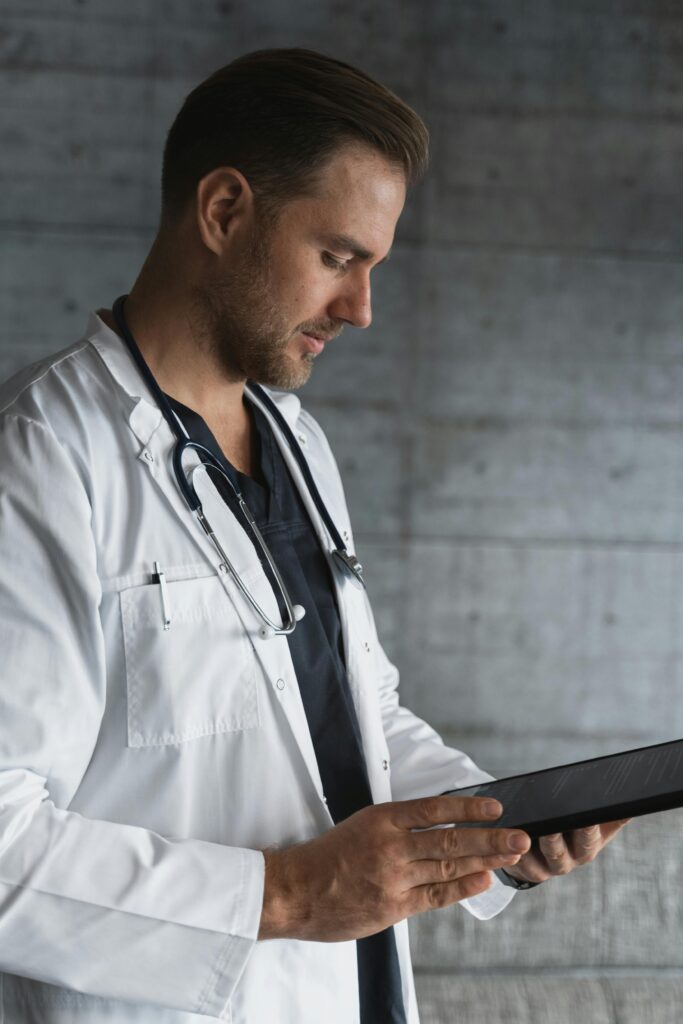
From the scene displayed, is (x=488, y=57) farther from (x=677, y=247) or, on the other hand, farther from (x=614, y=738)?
(x=614, y=738)

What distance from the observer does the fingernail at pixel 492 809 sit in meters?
0.96

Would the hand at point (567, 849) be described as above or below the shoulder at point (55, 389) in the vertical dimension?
below

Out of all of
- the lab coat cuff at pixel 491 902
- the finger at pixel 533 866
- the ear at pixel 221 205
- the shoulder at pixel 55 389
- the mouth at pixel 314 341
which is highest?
the ear at pixel 221 205

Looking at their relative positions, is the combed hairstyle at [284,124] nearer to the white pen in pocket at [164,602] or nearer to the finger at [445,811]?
the white pen in pocket at [164,602]

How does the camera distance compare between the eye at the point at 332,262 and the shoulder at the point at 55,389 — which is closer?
the shoulder at the point at 55,389

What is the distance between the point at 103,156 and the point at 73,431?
183cm

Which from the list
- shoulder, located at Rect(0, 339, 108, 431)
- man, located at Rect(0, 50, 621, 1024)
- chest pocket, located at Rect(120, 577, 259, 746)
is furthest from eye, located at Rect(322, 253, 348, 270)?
chest pocket, located at Rect(120, 577, 259, 746)

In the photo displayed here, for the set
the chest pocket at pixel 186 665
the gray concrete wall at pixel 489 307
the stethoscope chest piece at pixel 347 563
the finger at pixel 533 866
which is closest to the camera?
the chest pocket at pixel 186 665

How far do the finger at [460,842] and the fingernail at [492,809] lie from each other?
0.01 meters

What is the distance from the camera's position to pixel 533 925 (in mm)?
2035

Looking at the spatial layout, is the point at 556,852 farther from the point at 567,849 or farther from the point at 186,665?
the point at 186,665

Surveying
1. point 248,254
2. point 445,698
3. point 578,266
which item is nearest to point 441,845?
point 248,254

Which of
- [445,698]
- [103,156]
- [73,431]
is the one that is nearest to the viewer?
[73,431]

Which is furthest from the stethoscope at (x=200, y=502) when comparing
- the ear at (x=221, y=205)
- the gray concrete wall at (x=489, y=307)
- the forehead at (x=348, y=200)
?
the gray concrete wall at (x=489, y=307)
